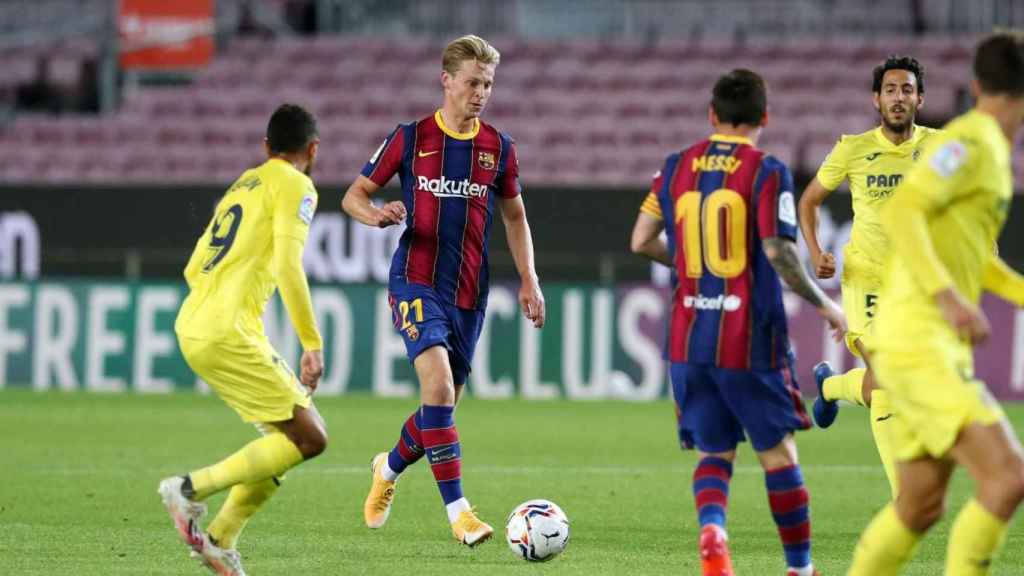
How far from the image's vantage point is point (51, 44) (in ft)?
86.0

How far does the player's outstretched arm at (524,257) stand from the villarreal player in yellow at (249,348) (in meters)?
1.60

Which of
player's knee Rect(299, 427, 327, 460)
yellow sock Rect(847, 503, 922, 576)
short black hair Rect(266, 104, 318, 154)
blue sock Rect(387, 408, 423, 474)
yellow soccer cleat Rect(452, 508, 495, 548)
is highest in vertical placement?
short black hair Rect(266, 104, 318, 154)

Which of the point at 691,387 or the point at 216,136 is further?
the point at 216,136

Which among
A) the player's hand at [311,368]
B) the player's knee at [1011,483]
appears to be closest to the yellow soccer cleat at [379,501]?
the player's hand at [311,368]

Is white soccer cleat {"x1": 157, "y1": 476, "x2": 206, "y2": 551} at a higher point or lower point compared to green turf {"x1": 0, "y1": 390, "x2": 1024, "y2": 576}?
higher

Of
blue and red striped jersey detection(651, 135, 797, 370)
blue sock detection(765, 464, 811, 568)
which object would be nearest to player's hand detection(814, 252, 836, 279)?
blue and red striped jersey detection(651, 135, 797, 370)

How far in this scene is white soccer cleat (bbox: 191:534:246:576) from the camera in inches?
269

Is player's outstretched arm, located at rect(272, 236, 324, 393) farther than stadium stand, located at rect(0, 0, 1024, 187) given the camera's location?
No

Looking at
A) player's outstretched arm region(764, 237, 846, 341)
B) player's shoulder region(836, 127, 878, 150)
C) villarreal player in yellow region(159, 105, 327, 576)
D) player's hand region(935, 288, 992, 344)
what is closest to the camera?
player's hand region(935, 288, 992, 344)

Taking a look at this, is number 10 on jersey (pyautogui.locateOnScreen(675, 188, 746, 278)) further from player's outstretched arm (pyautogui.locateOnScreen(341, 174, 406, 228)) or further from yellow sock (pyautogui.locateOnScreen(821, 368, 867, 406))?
yellow sock (pyautogui.locateOnScreen(821, 368, 867, 406))

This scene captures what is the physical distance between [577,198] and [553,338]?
6.93 ft

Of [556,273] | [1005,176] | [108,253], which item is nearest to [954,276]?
[1005,176]

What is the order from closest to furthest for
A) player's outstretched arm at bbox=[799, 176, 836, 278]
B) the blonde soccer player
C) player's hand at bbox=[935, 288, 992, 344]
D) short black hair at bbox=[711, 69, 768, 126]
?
player's hand at bbox=[935, 288, 992, 344]
short black hair at bbox=[711, 69, 768, 126]
the blonde soccer player
player's outstretched arm at bbox=[799, 176, 836, 278]

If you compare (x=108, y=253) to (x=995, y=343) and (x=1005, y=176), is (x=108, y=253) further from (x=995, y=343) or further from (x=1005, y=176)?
(x=1005, y=176)
